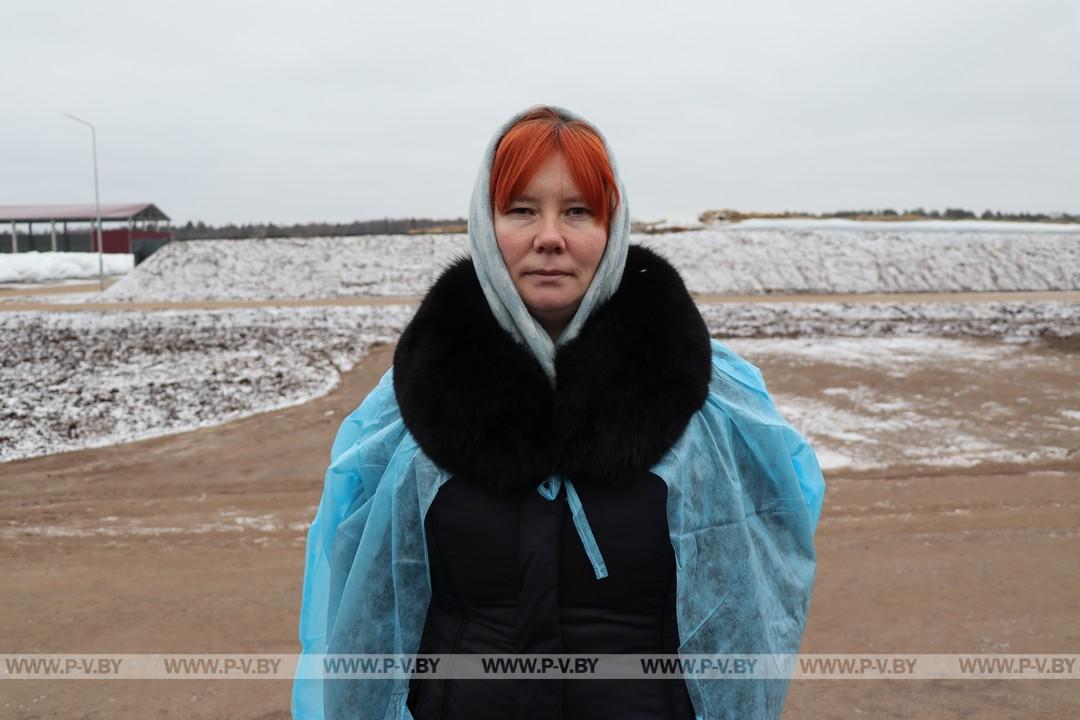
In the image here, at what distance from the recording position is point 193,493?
7.66m

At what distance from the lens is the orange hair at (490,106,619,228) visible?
6.06 feet

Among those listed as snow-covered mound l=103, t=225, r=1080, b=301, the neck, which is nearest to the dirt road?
snow-covered mound l=103, t=225, r=1080, b=301

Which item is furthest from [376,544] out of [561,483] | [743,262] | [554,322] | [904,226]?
[904,226]

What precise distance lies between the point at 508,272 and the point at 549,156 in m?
0.28

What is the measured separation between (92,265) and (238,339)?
3547 centimetres

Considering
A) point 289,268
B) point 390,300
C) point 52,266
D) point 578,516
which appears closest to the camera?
point 578,516

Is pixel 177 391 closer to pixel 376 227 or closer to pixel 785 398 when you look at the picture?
pixel 785 398

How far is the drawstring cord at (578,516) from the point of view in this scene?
1780mm

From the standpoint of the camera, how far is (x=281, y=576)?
5.64 meters

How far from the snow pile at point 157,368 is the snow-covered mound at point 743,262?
7.69m

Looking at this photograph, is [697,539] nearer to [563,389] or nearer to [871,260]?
[563,389]

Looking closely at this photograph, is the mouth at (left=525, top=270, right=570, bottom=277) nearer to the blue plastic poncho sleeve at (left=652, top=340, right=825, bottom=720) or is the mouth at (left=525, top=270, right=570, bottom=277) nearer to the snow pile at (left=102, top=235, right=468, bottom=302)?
the blue plastic poncho sleeve at (left=652, top=340, right=825, bottom=720)

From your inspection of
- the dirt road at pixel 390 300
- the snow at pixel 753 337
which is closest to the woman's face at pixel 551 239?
the snow at pixel 753 337

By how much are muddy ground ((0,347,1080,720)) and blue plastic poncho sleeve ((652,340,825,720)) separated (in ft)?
7.36
